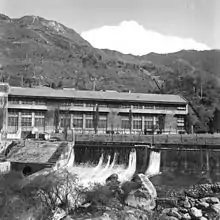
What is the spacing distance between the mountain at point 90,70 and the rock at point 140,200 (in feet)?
122

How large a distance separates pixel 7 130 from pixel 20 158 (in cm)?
1638

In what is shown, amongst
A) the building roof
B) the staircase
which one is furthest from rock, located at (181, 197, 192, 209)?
the building roof

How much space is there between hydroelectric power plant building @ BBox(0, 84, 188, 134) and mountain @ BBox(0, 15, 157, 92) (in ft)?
162

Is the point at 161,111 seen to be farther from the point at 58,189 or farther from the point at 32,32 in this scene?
the point at 32,32

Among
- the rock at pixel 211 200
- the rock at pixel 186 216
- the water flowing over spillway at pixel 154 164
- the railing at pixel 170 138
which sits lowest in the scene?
the rock at pixel 186 216

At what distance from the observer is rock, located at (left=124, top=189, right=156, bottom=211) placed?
26734mm

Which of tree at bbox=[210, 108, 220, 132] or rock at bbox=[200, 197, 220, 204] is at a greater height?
tree at bbox=[210, 108, 220, 132]

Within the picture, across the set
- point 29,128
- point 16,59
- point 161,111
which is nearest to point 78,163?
point 29,128

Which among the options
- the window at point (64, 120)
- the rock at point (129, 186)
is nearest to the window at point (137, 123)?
the window at point (64, 120)

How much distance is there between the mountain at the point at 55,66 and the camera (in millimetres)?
120125

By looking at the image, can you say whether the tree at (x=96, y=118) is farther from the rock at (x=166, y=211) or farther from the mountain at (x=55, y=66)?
the mountain at (x=55, y=66)

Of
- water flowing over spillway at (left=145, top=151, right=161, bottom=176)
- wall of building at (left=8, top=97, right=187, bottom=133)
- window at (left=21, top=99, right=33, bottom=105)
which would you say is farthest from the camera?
window at (left=21, top=99, right=33, bottom=105)

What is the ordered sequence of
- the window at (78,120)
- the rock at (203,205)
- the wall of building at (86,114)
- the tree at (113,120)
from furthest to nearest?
1. the tree at (113,120)
2. the window at (78,120)
3. the wall of building at (86,114)
4. the rock at (203,205)

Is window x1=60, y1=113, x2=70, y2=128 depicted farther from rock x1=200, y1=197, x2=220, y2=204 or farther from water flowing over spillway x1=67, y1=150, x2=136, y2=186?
rock x1=200, y1=197, x2=220, y2=204
